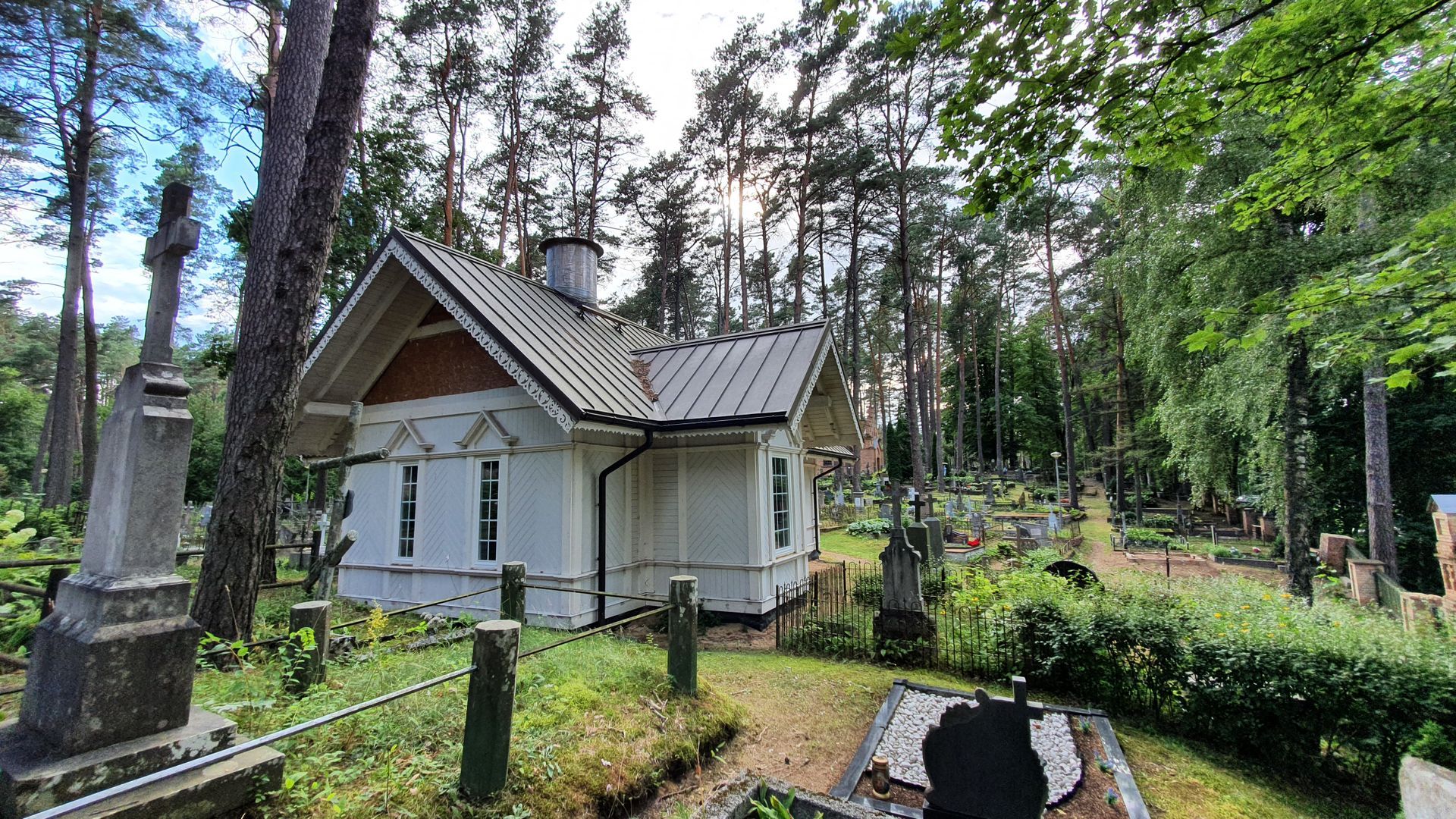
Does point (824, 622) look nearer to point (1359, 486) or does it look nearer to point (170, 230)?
point (170, 230)

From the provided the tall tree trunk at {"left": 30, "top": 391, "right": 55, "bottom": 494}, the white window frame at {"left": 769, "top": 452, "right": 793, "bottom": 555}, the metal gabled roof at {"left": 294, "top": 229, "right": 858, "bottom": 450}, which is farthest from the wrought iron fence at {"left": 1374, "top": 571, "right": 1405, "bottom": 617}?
the tall tree trunk at {"left": 30, "top": 391, "right": 55, "bottom": 494}

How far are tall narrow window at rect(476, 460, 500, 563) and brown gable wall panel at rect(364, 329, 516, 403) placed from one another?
4.65 feet

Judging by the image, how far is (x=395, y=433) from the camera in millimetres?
10492

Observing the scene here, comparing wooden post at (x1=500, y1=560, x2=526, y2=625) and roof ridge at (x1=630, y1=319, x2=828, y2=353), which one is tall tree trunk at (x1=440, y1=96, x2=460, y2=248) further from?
wooden post at (x1=500, y1=560, x2=526, y2=625)

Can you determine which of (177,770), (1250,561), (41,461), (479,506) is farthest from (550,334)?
(41,461)

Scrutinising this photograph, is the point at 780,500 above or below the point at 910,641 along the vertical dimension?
above

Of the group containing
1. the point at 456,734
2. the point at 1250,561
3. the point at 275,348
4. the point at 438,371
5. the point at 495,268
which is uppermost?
the point at 495,268

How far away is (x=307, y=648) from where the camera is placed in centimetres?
392

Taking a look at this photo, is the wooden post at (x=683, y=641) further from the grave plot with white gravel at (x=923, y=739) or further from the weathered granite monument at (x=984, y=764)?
the weathered granite monument at (x=984, y=764)

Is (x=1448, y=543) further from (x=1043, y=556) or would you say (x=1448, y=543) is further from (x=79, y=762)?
(x=79, y=762)

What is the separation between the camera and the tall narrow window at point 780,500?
10.3 meters

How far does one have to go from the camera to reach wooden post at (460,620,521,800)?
319 centimetres

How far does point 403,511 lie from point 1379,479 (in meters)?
19.2

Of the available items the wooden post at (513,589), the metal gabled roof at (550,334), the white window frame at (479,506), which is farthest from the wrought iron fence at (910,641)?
the white window frame at (479,506)
